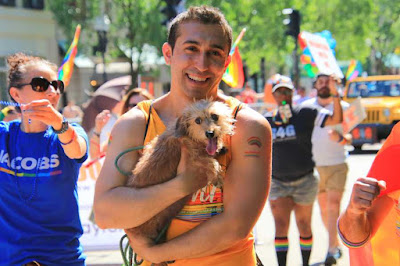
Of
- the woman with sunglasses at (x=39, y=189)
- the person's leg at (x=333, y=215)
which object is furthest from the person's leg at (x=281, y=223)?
the woman with sunglasses at (x=39, y=189)

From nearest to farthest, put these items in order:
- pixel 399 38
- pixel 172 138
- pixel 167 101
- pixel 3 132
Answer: pixel 172 138 < pixel 167 101 < pixel 3 132 < pixel 399 38

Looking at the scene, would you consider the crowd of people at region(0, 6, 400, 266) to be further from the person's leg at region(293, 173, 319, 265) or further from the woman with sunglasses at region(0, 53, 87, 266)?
the person's leg at region(293, 173, 319, 265)

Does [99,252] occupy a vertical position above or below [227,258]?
below

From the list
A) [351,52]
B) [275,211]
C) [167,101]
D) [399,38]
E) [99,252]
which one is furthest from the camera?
[399,38]

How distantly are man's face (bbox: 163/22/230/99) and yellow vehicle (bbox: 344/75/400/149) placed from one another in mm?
15115

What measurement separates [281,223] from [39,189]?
3.39 meters

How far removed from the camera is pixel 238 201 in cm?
240

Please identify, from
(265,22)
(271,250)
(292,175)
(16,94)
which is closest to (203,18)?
(16,94)

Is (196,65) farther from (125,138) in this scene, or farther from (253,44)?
(253,44)

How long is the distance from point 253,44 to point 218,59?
31.5 metres

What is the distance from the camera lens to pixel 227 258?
2.46m

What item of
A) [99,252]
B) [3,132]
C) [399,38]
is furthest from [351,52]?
[3,132]

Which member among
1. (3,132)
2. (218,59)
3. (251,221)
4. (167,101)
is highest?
(218,59)

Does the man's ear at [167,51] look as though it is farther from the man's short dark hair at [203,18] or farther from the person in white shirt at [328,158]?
the person in white shirt at [328,158]
